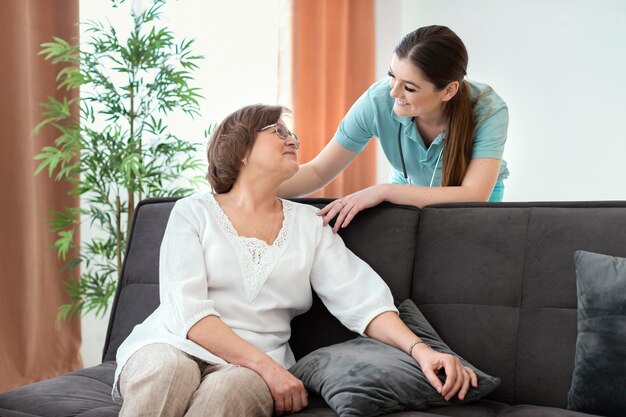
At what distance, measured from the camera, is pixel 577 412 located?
5.62ft

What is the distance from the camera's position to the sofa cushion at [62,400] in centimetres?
175

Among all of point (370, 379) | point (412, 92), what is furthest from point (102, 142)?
point (370, 379)

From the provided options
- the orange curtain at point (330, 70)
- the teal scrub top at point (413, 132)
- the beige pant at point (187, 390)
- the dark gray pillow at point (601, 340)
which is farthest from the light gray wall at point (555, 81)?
the beige pant at point (187, 390)

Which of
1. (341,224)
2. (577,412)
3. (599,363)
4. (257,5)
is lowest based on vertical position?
(577,412)

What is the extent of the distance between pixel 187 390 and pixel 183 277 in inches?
12.7

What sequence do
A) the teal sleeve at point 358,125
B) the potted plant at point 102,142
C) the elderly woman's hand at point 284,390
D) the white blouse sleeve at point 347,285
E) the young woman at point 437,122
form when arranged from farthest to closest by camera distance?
the potted plant at point 102,142 < the teal sleeve at point 358,125 < the young woman at point 437,122 < the white blouse sleeve at point 347,285 < the elderly woman's hand at point 284,390

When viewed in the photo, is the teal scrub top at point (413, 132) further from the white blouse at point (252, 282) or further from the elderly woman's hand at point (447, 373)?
the elderly woman's hand at point (447, 373)

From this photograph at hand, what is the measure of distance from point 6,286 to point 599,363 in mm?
2394

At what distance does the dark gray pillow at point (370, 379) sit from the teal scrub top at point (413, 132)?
754mm

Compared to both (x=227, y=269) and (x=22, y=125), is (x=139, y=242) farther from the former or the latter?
(x=22, y=125)

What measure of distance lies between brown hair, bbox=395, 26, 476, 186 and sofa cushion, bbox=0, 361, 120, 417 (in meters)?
1.17

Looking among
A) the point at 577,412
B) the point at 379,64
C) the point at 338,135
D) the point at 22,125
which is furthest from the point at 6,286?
the point at 379,64

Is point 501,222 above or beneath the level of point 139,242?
above

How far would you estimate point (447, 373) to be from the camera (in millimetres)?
1728
